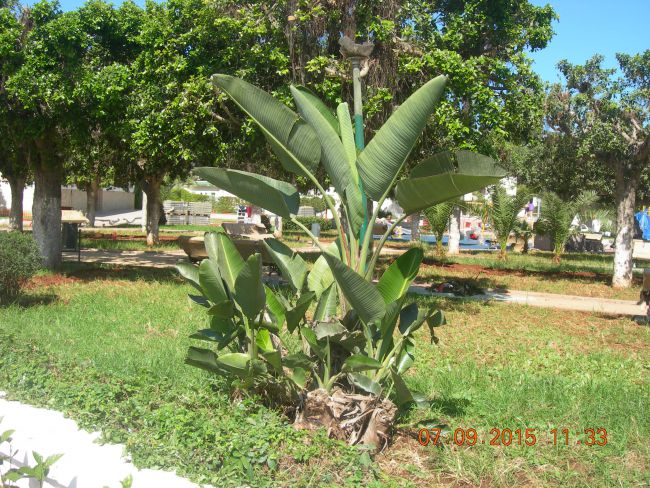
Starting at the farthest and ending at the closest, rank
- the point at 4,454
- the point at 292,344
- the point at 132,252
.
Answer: the point at 132,252
the point at 292,344
the point at 4,454

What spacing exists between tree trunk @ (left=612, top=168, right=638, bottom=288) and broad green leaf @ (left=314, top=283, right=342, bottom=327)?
1218cm

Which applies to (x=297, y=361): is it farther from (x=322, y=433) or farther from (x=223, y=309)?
(x=223, y=309)

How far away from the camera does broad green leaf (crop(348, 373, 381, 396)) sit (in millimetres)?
4055

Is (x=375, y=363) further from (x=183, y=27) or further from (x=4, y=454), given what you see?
(x=183, y=27)

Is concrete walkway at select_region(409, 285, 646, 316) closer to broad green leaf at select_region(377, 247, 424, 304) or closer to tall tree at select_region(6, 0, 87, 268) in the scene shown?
tall tree at select_region(6, 0, 87, 268)

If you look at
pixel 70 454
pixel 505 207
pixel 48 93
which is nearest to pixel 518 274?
pixel 505 207

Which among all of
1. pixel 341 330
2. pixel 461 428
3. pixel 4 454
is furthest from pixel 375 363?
pixel 4 454

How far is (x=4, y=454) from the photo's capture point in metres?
4.43

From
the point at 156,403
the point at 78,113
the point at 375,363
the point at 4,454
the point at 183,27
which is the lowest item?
the point at 4,454

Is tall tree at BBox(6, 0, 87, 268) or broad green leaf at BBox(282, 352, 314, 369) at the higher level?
tall tree at BBox(6, 0, 87, 268)

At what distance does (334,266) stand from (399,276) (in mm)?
700

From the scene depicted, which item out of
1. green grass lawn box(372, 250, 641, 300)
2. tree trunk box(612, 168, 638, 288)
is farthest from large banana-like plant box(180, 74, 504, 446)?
tree trunk box(612, 168, 638, 288)

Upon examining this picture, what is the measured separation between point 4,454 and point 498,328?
6.39m
